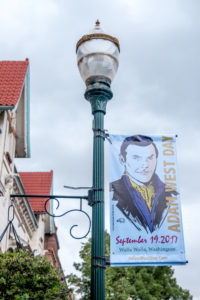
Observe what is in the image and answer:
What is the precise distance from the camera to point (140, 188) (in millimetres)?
4891

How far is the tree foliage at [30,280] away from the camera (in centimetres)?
602

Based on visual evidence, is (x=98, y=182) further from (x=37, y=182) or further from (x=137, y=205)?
(x=37, y=182)

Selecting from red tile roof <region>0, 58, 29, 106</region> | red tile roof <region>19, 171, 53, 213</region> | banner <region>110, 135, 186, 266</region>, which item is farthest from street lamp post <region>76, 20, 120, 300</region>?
red tile roof <region>19, 171, 53, 213</region>

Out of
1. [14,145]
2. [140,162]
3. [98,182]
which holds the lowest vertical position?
[98,182]

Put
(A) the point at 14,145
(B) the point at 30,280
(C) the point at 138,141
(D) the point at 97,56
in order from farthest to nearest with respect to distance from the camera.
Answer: (A) the point at 14,145 → (B) the point at 30,280 → (C) the point at 138,141 → (D) the point at 97,56

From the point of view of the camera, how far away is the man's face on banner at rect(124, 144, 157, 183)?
16.5ft

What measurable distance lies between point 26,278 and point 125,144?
282 cm

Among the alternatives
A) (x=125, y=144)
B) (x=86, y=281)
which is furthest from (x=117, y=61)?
(x=86, y=281)

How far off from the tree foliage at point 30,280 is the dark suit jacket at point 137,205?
7.31ft

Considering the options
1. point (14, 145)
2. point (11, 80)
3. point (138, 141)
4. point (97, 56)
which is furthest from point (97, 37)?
point (14, 145)

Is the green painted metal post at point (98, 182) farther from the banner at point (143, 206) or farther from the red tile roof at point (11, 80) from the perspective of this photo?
the red tile roof at point (11, 80)

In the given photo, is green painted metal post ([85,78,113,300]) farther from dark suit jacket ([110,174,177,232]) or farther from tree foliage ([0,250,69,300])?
tree foliage ([0,250,69,300])

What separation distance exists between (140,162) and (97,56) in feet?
5.08

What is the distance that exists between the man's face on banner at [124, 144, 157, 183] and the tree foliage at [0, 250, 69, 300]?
2457 millimetres
